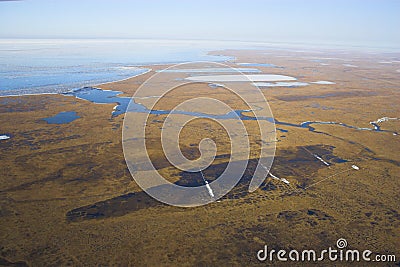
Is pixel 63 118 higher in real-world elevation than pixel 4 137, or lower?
higher

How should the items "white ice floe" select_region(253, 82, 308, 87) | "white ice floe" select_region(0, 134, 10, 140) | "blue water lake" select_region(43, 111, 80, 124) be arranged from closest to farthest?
1. "white ice floe" select_region(0, 134, 10, 140)
2. "blue water lake" select_region(43, 111, 80, 124)
3. "white ice floe" select_region(253, 82, 308, 87)

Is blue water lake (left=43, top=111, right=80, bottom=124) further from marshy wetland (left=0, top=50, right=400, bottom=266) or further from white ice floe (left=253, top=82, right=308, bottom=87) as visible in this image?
white ice floe (left=253, top=82, right=308, bottom=87)

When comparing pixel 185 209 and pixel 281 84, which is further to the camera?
pixel 281 84

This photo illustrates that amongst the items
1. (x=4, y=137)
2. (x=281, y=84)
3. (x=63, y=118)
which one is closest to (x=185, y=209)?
(x=4, y=137)

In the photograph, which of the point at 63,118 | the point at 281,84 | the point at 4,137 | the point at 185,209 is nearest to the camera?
the point at 185,209

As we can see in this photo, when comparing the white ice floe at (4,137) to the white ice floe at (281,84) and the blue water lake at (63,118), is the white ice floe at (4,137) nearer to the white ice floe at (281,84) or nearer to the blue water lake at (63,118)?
the blue water lake at (63,118)

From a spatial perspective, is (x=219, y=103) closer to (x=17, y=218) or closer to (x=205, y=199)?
(x=205, y=199)

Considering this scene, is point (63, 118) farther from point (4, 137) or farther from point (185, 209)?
point (185, 209)

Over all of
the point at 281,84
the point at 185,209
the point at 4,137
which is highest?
the point at 281,84

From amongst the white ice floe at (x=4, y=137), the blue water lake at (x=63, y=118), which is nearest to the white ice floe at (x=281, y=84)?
the blue water lake at (x=63, y=118)

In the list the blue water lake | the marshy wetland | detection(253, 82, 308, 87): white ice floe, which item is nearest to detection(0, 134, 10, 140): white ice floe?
the marshy wetland

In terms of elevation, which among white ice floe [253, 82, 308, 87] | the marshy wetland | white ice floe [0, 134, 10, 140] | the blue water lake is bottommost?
the marshy wetland
